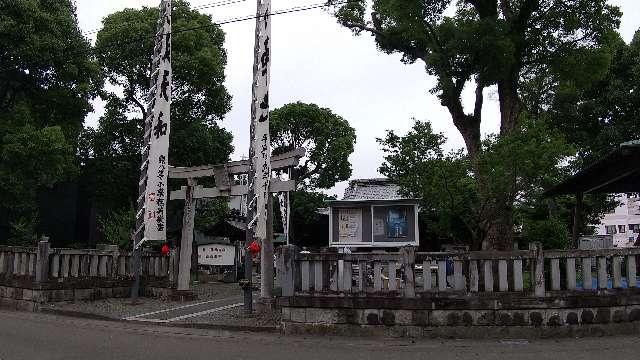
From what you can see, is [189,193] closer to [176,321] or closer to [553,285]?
[176,321]

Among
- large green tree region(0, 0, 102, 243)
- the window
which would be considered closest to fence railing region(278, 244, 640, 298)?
the window

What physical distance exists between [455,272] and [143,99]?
1849 cm

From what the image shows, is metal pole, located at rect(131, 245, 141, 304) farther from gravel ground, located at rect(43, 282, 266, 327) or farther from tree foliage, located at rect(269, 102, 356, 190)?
tree foliage, located at rect(269, 102, 356, 190)

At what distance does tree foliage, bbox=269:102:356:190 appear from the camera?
33688 mm

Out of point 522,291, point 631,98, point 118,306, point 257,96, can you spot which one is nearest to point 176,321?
point 118,306

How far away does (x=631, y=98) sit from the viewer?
22.1 metres

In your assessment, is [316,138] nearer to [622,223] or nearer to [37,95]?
[37,95]

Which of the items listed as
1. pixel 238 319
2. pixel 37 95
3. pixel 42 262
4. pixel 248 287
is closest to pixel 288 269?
pixel 248 287

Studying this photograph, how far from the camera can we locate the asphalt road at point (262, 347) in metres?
7.23

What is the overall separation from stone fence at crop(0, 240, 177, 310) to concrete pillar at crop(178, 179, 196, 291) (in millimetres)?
389

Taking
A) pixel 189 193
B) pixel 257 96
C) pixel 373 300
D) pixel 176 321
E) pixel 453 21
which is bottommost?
pixel 176 321

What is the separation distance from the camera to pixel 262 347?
8039 millimetres

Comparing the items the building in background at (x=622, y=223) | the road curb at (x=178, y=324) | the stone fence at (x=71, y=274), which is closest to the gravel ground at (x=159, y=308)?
the road curb at (x=178, y=324)

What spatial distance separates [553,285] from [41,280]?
11.2 metres
